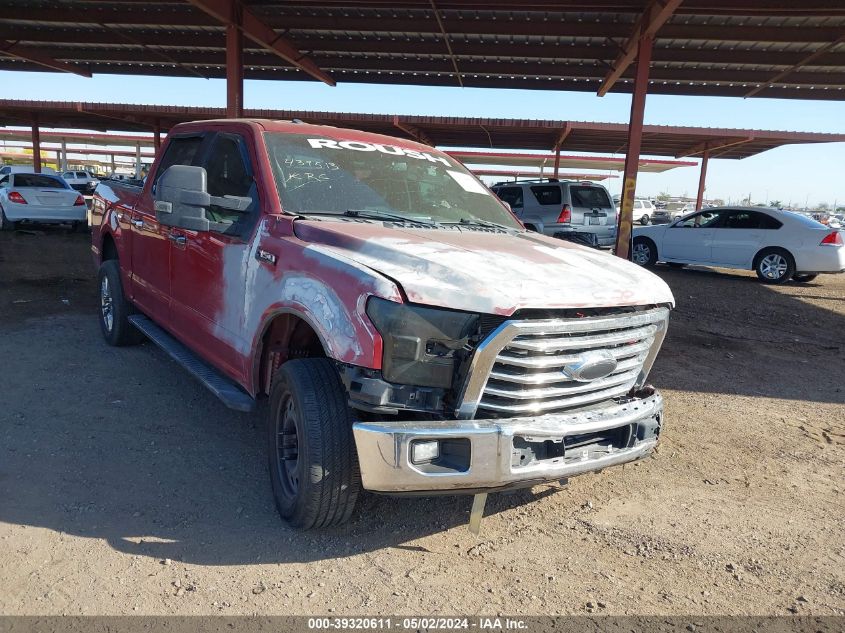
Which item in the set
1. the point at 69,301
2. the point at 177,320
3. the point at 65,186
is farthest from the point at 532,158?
the point at 177,320

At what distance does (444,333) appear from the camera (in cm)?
269

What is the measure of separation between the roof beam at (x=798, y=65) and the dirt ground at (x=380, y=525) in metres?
8.81

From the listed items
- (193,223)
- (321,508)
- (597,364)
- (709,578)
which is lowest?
(709,578)

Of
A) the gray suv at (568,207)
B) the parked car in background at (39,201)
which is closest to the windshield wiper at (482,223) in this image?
the gray suv at (568,207)

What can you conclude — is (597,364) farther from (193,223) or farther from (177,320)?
(177,320)

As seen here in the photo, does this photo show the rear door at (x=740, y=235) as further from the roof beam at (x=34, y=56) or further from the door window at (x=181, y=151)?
the roof beam at (x=34, y=56)

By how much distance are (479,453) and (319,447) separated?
0.73 meters

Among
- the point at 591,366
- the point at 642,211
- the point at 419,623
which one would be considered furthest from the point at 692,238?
the point at 642,211

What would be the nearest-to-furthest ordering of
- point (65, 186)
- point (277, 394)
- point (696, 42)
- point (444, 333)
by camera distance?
point (444, 333) < point (277, 394) < point (696, 42) < point (65, 186)

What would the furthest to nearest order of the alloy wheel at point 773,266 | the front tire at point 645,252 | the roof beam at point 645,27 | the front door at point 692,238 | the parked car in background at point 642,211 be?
the parked car in background at point 642,211 → the front tire at point 645,252 → the front door at point 692,238 → the alloy wheel at point 773,266 → the roof beam at point 645,27

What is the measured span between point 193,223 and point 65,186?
1500 cm

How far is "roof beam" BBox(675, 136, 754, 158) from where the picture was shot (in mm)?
21219

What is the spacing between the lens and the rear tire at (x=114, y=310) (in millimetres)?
5848

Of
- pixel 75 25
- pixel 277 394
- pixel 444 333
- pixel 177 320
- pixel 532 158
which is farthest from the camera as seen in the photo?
pixel 532 158
